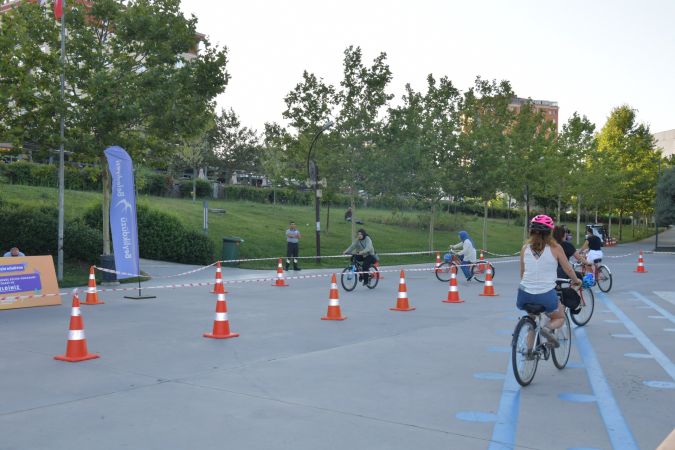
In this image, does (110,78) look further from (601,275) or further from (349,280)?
(601,275)

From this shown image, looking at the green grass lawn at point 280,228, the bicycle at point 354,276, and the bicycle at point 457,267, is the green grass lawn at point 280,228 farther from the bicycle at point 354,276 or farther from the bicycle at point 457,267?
the bicycle at point 457,267

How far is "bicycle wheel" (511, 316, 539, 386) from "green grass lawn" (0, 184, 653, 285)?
A: 49.2ft

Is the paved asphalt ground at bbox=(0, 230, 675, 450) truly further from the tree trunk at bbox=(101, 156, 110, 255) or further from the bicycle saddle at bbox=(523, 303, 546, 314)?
the tree trunk at bbox=(101, 156, 110, 255)

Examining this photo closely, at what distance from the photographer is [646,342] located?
10.2 metres

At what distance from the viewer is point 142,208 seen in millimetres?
25297

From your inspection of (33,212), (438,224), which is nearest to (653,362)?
(33,212)

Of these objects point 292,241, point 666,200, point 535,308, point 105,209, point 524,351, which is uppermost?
point 666,200

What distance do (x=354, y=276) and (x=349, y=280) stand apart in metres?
0.17

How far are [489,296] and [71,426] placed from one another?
12.8 meters

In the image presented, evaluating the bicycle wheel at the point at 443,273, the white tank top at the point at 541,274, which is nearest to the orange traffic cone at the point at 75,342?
the white tank top at the point at 541,274

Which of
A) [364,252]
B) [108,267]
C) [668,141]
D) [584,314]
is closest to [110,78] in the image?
[108,267]

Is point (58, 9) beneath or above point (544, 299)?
above

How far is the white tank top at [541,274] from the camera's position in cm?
733

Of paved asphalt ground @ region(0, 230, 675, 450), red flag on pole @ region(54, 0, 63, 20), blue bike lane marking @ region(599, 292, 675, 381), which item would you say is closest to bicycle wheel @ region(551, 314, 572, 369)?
paved asphalt ground @ region(0, 230, 675, 450)
